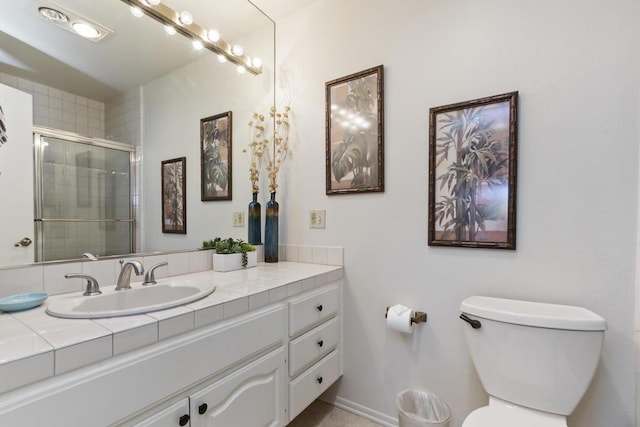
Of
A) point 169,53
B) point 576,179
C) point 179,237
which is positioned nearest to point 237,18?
point 169,53

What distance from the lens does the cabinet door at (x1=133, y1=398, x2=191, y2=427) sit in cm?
84

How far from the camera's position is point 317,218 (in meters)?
1.87

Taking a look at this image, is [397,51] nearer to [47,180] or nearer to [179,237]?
[179,237]

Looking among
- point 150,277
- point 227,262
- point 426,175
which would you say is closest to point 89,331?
point 150,277

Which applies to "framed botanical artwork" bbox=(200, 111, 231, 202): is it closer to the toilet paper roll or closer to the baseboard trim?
the toilet paper roll

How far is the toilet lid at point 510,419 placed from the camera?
100cm

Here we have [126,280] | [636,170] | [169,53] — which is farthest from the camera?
[169,53]

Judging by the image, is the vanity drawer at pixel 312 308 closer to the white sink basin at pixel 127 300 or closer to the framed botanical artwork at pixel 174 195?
the white sink basin at pixel 127 300

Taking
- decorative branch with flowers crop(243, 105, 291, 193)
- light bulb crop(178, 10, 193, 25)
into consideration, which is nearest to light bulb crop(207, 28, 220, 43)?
light bulb crop(178, 10, 193, 25)

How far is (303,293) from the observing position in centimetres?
145

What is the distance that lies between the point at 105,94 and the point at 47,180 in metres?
0.44

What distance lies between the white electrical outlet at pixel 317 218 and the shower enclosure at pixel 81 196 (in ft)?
3.12

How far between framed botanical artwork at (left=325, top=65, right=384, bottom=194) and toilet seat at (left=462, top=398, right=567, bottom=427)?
1.04m

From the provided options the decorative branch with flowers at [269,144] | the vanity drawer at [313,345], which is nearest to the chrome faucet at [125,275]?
the vanity drawer at [313,345]
